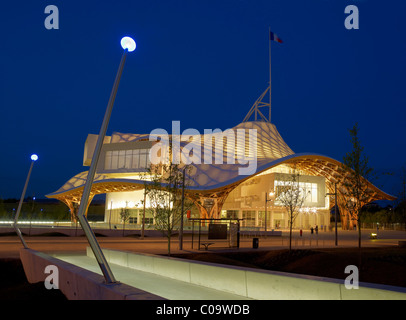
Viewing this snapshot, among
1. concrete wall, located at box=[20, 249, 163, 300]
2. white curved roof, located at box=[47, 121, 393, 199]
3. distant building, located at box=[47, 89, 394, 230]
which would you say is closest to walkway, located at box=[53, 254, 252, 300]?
concrete wall, located at box=[20, 249, 163, 300]

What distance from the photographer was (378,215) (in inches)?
3912

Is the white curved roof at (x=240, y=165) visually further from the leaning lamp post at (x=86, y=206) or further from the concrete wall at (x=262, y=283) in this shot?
the leaning lamp post at (x=86, y=206)

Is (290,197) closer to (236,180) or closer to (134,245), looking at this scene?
(134,245)

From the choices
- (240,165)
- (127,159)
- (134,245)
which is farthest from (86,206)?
(127,159)

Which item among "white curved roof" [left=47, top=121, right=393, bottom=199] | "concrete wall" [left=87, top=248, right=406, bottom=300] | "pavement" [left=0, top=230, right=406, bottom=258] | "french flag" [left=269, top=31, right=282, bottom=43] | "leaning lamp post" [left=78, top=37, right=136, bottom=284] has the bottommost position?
"pavement" [left=0, top=230, right=406, bottom=258]

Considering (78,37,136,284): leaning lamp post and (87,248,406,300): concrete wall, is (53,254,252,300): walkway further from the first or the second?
(78,37,136,284): leaning lamp post

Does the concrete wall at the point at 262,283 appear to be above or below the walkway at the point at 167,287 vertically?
above

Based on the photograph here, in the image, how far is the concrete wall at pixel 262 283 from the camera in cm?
756

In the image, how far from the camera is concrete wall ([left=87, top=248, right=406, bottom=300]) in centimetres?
756

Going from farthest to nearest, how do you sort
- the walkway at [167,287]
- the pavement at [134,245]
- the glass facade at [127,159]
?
the glass facade at [127,159], the pavement at [134,245], the walkway at [167,287]

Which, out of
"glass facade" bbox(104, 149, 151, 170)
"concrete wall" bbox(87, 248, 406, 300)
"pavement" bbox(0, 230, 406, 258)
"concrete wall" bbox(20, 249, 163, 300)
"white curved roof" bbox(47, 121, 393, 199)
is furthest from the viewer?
"glass facade" bbox(104, 149, 151, 170)

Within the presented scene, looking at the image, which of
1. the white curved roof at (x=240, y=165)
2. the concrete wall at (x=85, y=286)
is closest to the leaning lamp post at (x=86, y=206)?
the concrete wall at (x=85, y=286)

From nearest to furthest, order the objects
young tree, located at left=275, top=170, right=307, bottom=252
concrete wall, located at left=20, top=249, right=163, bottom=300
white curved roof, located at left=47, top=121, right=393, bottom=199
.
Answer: concrete wall, located at left=20, top=249, right=163, bottom=300
young tree, located at left=275, top=170, right=307, bottom=252
white curved roof, located at left=47, top=121, right=393, bottom=199
